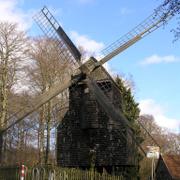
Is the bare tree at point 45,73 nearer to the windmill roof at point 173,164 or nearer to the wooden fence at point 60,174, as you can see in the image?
the windmill roof at point 173,164

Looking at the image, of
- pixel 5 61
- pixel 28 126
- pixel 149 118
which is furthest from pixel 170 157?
pixel 149 118

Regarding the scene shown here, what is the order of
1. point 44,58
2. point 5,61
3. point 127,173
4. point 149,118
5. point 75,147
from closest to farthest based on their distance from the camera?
point 127,173, point 75,147, point 5,61, point 44,58, point 149,118

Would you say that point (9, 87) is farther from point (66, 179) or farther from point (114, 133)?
point (66, 179)

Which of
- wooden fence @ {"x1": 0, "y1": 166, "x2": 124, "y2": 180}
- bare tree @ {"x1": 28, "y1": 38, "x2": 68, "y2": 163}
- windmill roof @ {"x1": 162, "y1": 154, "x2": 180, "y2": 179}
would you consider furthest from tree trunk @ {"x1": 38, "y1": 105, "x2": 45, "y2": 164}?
wooden fence @ {"x1": 0, "y1": 166, "x2": 124, "y2": 180}

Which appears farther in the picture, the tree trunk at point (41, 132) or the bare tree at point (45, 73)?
the tree trunk at point (41, 132)

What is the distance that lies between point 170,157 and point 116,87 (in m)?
19.7

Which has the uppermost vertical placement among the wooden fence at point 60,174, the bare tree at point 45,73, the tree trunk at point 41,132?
the bare tree at point 45,73

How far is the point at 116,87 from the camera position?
31.9 metres

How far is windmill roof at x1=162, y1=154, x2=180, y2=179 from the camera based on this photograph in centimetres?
4605

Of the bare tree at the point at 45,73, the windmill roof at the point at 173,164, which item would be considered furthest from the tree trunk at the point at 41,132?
the windmill roof at the point at 173,164

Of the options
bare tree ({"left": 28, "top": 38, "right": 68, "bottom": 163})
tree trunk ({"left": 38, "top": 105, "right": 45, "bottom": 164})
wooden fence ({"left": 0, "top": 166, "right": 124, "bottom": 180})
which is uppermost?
bare tree ({"left": 28, "top": 38, "right": 68, "bottom": 163})

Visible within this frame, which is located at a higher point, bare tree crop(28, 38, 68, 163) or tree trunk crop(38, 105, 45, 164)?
bare tree crop(28, 38, 68, 163)

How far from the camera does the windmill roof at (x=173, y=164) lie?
46050 mm

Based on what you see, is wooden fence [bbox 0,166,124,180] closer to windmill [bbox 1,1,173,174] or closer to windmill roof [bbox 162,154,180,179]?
windmill [bbox 1,1,173,174]
